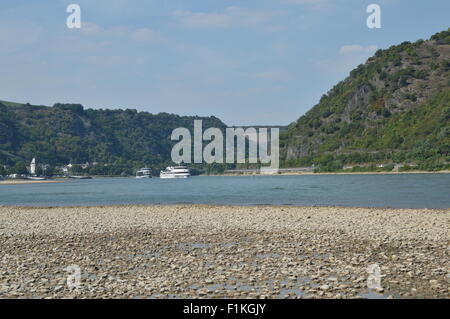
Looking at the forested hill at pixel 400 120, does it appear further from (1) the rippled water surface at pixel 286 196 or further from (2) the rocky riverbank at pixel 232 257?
(2) the rocky riverbank at pixel 232 257

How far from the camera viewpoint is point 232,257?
1780 centimetres

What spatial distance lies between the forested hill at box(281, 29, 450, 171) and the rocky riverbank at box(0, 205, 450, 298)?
11498cm

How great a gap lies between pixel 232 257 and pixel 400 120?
15860 centimetres

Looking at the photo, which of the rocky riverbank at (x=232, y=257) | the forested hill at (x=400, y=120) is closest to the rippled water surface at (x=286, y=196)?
the rocky riverbank at (x=232, y=257)

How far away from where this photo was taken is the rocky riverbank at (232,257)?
13320 millimetres

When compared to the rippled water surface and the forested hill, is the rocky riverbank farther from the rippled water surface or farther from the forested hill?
the forested hill

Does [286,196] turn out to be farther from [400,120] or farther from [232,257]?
[400,120]

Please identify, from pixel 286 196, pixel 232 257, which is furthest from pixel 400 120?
pixel 232 257

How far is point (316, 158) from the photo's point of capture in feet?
609

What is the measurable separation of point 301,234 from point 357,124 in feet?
556

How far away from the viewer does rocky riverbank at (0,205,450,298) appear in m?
13.3
